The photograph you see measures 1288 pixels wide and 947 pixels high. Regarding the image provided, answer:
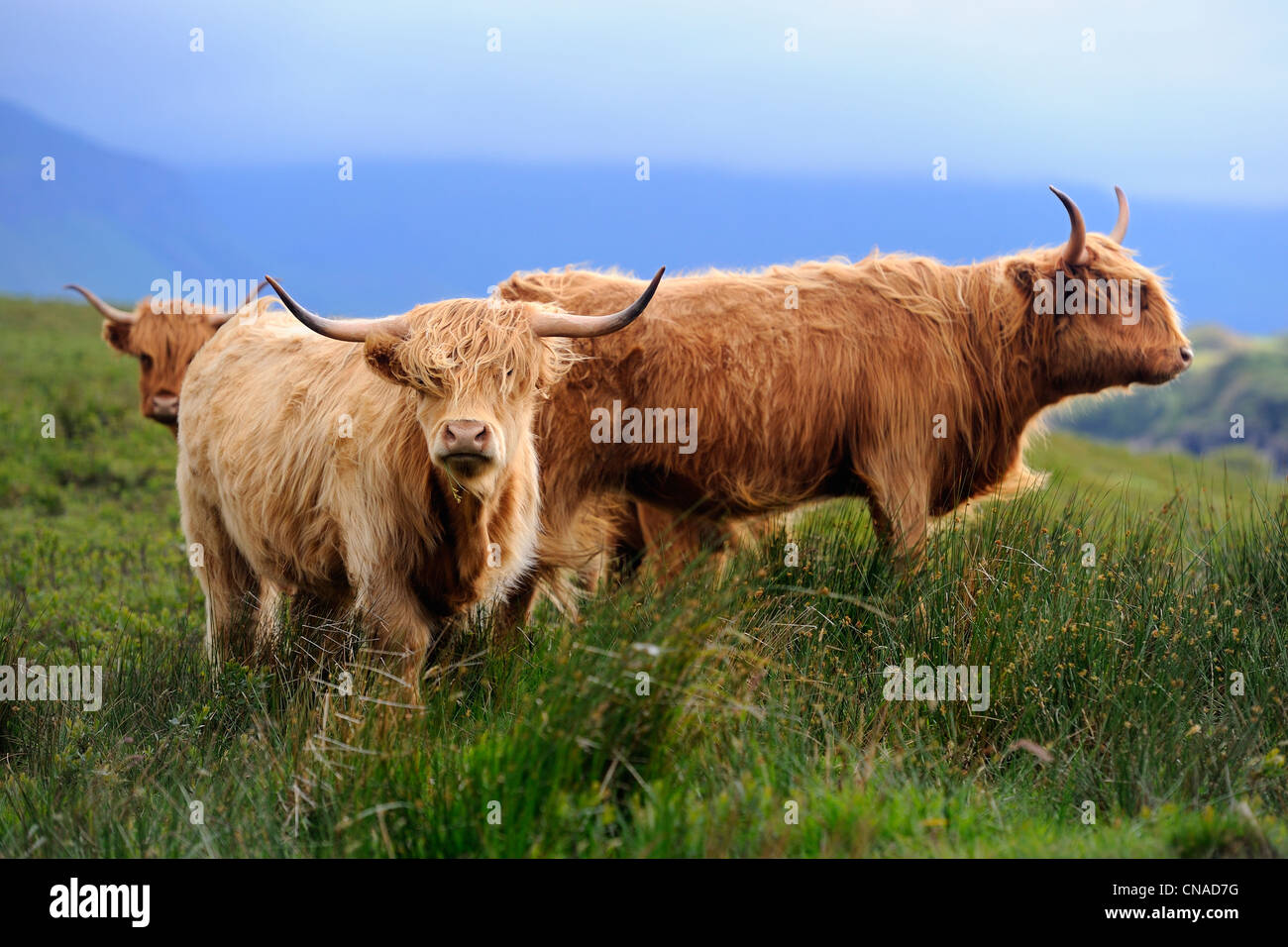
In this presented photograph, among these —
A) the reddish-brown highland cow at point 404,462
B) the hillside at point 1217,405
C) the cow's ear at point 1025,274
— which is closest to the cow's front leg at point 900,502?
the cow's ear at point 1025,274

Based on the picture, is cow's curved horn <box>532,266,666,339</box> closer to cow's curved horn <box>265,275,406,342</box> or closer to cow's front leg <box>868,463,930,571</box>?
cow's curved horn <box>265,275,406,342</box>

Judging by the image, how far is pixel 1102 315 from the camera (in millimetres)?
5910

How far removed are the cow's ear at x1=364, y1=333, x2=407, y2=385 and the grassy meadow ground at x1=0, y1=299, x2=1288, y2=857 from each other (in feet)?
3.51

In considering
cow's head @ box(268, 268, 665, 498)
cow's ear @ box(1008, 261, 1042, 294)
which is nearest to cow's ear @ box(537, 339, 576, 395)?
cow's head @ box(268, 268, 665, 498)

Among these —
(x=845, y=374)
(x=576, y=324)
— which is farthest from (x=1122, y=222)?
(x=576, y=324)

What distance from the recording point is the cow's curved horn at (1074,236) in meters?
5.59

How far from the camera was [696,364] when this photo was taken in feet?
18.3

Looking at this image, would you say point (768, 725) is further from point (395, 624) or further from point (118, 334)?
point (118, 334)

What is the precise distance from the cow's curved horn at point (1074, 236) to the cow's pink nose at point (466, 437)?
3013 mm

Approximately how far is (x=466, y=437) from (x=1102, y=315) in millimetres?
3470

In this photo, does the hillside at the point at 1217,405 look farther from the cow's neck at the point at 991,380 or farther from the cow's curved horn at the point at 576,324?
the cow's curved horn at the point at 576,324

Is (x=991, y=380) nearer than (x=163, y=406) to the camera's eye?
Yes

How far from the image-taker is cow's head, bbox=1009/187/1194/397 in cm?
591
